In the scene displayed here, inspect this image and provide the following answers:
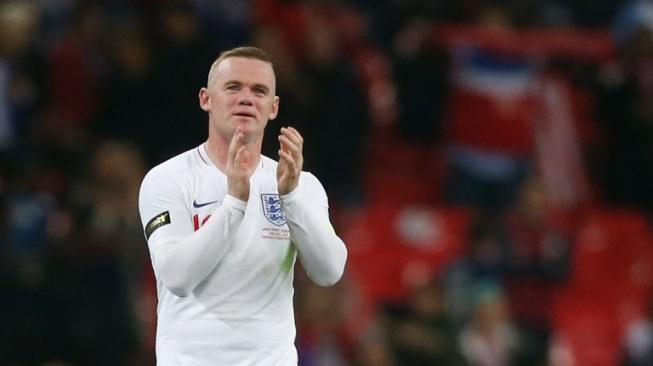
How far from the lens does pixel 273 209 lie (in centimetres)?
571

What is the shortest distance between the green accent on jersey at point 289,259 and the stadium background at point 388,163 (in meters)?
3.99

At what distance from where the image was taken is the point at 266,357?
18.4 feet

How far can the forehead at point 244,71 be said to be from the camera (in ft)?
18.5

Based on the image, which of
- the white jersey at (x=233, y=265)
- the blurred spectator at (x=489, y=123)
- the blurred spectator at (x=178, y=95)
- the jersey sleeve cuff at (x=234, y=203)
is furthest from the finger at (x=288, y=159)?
the blurred spectator at (x=489, y=123)

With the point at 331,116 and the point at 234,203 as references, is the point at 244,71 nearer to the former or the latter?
the point at 234,203

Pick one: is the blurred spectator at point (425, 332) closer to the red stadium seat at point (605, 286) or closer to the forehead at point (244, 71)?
the red stadium seat at point (605, 286)

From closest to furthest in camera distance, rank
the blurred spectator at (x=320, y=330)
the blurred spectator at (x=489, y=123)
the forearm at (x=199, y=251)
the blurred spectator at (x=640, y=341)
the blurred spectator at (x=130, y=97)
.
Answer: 1. the forearm at (x=199, y=251)
2. the blurred spectator at (x=320, y=330)
3. the blurred spectator at (x=130, y=97)
4. the blurred spectator at (x=640, y=341)
5. the blurred spectator at (x=489, y=123)

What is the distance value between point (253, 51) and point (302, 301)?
5045mm

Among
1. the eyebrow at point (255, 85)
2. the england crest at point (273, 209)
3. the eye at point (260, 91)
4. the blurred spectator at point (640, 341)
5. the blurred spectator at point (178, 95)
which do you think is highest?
the blurred spectator at point (178, 95)

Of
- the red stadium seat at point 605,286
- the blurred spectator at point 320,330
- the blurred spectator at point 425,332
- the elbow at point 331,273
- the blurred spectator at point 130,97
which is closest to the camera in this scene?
the elbow at point 331,273

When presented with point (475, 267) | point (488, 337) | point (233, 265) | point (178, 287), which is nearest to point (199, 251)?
point (178, 287)

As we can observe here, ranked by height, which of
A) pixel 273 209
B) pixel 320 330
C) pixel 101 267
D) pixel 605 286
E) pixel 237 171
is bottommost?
pixel 320 330

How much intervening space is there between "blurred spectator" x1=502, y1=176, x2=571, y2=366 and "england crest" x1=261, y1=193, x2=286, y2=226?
245 inches

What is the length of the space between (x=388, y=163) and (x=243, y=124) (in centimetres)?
740
